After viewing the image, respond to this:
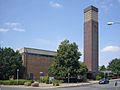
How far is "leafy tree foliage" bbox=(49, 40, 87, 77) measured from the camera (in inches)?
2609

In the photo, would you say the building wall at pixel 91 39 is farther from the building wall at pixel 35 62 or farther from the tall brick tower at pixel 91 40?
the building wall at pixel 35 62

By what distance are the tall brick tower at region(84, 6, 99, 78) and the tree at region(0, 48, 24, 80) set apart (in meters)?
31.5

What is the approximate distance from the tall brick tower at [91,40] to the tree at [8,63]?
31.5 m

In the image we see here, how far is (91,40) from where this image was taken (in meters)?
91.0

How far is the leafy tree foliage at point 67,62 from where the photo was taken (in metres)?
66.3

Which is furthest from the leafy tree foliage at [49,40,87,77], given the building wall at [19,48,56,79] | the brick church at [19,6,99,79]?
the brick church at [19,6,99,79]

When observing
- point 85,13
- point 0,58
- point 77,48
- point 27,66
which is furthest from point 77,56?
point 85,13

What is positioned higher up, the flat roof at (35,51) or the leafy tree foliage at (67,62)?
the flat roof at (35,51)

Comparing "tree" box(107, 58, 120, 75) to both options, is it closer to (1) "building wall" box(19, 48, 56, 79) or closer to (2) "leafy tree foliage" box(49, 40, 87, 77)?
(1) "building wall" box(19, 48, 56, 79)

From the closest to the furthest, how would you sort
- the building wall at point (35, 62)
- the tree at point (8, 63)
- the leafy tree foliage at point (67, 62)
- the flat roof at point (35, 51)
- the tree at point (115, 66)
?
the tree at point (8, 63) → the leafy tree foliage at point (67, 62) → the building wall at point (35, 62) → the flat roof at point (35, 51) → the tree at point (115, 66)

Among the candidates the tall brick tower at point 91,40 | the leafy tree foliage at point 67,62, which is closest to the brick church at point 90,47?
the tall brick tower at point 91,40

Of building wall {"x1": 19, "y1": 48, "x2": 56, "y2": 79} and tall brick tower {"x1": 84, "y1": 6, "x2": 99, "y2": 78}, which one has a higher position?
tall brick tower {"x1": 84, "y1": 6, "x2": 99, "y2": 78}

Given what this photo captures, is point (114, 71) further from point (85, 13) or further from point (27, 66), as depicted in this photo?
point (27, 66)

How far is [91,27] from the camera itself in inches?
3607
